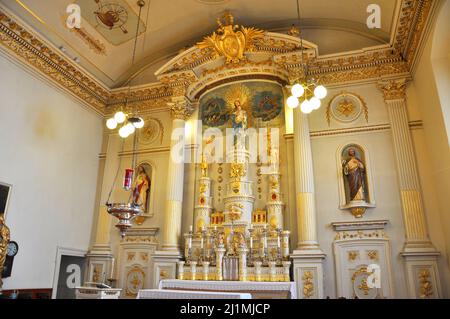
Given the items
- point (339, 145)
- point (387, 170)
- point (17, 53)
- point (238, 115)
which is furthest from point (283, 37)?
point (17, 53)

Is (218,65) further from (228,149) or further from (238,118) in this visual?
(228,149)

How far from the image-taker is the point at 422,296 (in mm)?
6465

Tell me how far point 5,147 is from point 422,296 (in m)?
8.54

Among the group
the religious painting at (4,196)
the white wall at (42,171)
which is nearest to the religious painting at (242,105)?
the white wall at (42,171)

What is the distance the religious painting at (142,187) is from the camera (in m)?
8.99

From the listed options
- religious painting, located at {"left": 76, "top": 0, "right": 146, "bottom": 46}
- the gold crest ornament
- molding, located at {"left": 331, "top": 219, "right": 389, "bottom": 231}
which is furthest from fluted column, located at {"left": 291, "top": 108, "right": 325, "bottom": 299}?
religious painting, located at {"left": 76, "top": 0, "right": 146, "bottom": 46}

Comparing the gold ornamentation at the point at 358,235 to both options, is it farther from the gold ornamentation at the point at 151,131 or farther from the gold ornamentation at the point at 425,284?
the gold ornamentation at the point at 151,131

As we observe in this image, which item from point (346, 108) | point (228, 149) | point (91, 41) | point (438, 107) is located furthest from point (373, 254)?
point (91, 41)

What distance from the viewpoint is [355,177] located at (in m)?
7.49

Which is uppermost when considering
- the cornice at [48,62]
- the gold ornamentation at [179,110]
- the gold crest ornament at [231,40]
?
the gold crest ornament at [231,40]

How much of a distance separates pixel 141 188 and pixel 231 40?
4333mm

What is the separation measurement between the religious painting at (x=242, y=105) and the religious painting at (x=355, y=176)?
2.10m

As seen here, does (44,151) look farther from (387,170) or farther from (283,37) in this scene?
(387,170)
